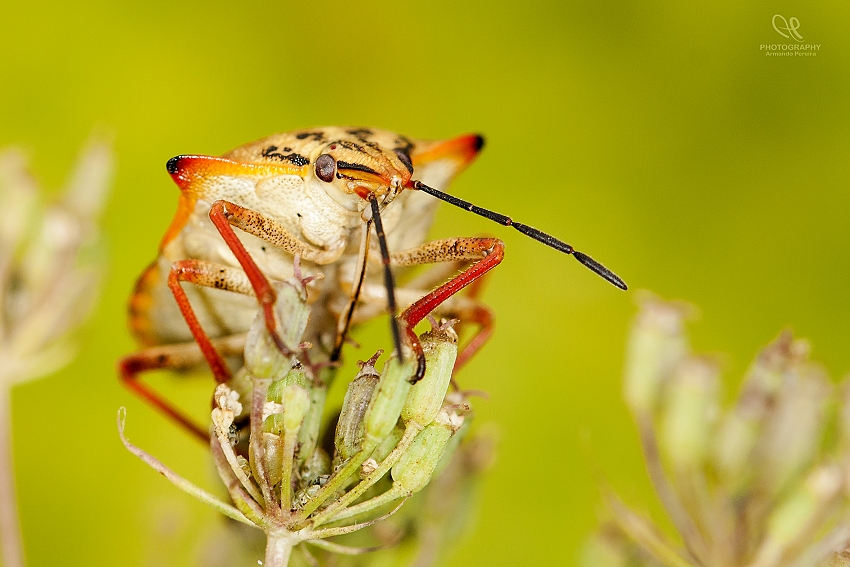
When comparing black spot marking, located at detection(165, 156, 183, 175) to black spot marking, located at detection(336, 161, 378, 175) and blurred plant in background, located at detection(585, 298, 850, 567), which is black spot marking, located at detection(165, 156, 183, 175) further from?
blurred plant in background, located at detection(585, 298, 850, 567)

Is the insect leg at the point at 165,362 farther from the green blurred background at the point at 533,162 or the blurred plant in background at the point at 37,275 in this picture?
the green blurred background at the point at 533,162

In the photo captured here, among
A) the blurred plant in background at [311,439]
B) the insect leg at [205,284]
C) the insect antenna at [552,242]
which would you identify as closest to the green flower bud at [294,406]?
the blurred plant in background at [311,439]

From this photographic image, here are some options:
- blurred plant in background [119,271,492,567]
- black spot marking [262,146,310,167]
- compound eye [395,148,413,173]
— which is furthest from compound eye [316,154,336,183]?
blurred plant in background [119,271,492,567]

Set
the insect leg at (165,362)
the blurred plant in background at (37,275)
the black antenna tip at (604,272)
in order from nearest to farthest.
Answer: the black antenna tip at (604,272) → the blurred plant in background at (37,275) → the insect leg at (165,362)

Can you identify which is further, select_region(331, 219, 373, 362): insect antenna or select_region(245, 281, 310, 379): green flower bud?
select_region(331, 219, 373, 362): insect antenna

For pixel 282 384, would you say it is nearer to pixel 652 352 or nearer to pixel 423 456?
pixel 423 456

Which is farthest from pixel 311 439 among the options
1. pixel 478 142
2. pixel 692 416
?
pixel 478 142

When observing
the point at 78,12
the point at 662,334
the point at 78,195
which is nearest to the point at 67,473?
the point at 78,195
